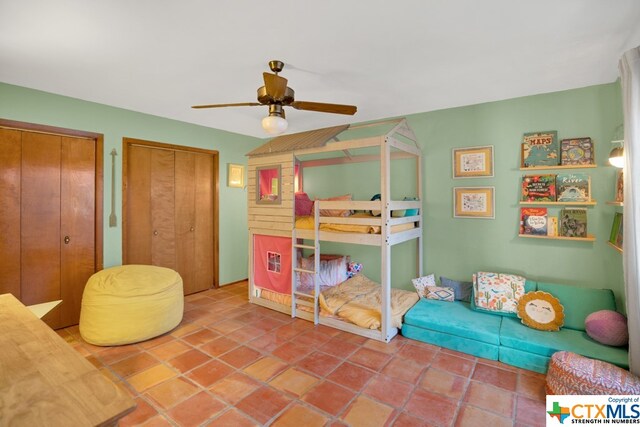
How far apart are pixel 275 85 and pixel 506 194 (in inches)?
106

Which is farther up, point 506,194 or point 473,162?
point 473,162

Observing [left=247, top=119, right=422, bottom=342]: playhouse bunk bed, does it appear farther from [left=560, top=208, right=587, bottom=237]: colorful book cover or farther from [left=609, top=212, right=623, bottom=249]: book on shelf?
[left=609, top=212, right=623, bottom=249]: book on shelf

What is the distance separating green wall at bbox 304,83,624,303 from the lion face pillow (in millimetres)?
425

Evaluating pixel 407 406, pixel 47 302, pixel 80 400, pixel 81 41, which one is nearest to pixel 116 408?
pixel 80 400

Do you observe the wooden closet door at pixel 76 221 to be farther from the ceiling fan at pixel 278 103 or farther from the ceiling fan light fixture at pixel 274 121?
the ceiling fan light fixture at pixel 274 121

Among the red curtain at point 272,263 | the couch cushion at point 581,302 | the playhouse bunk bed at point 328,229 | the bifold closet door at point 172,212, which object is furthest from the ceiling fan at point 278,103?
the couch cushion at point 581,302

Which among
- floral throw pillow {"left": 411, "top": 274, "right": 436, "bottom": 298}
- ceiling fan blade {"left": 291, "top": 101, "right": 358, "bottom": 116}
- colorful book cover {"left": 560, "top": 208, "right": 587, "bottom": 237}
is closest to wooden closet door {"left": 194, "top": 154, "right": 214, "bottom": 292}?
ceiling fan blade {"left": 291, "top": 101, "right": 358, "bottom": 116}

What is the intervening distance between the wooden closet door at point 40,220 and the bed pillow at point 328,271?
8.91ft

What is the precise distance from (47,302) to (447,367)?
4.04 metres

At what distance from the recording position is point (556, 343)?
2426 millimetres

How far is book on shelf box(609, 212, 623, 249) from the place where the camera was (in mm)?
2525

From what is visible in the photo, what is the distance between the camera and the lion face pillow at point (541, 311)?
267 centimetres

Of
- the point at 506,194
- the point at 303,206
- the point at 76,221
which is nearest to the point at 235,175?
the point at 303,206

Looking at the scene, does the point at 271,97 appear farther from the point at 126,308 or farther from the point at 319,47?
the point at 126,308
